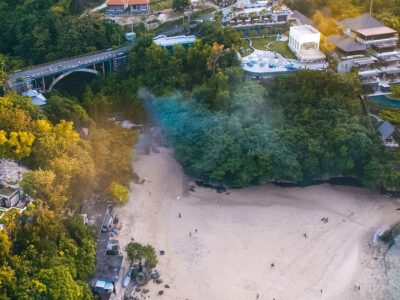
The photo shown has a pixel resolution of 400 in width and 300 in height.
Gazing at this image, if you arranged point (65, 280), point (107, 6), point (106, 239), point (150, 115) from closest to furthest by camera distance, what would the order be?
1. point (65, 280)
2. point (106, 239)
3. point (150, 115)
4. point (107, 6)

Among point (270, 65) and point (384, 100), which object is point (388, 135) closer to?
point (384, 100)

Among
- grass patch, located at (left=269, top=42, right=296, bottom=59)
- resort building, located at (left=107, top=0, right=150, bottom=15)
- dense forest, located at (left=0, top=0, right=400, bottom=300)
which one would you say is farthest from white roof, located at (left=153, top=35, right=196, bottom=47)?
grass patch, located at (left=269, top=42, right=296, bottom=59)

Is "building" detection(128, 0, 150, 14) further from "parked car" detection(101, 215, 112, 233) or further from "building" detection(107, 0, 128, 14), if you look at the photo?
"parked car" detection(101, 215, 112, 233)

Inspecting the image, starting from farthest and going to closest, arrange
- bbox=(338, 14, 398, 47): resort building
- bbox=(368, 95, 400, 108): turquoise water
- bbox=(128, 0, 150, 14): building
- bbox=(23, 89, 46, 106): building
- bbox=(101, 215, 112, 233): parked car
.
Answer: bbox=(128, 0, 150, 14): building, bbox=(338, 14, 398, 47): resort building, bbox=(368, 95, 400, 108): turquoise water, bbox=(23, 89, 46, 106): building, bbox=(101, 215, 112, 233): parked car

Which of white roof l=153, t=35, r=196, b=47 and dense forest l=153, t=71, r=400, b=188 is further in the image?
white roof l=153, t=35, r=196, b=47

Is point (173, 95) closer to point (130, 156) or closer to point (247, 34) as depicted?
point (130, 156)

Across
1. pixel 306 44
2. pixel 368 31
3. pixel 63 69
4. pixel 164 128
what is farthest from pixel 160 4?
pixel 368 31

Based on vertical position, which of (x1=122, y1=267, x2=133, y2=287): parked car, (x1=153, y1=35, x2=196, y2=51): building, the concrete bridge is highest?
(x1=153, y1=35, x2=196, y2=51): building

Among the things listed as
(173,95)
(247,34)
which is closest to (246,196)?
(173,95)
